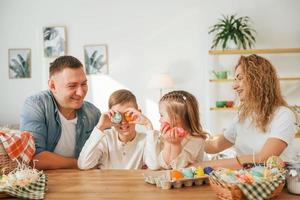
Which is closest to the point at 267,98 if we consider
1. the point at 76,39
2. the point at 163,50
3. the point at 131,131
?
the point at 131,131

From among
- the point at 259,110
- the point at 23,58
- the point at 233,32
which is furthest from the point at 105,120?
the point at 23,58

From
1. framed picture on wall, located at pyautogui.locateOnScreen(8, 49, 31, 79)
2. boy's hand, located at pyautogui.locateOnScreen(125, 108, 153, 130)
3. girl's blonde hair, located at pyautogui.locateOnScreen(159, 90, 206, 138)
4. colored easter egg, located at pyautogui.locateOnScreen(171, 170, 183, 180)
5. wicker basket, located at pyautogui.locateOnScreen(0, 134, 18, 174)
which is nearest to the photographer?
colored easter egg, located at pyautogui.locateOnScreen(171, 170, 183, 180)

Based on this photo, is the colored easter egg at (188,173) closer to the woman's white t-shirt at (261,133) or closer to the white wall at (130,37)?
the woman's white t-shirt at (261,133)

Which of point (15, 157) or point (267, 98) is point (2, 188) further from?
point (267, 98)

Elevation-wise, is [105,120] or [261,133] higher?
[105,120]

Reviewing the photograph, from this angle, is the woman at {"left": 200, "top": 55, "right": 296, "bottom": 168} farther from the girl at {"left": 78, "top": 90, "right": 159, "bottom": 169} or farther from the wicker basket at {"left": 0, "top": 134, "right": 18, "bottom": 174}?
the wicker basket at {"left": 0, "top": 134, "right": 18, "bottom": 174}

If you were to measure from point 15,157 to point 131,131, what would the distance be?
0.70m

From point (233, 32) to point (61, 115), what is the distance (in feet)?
12.2

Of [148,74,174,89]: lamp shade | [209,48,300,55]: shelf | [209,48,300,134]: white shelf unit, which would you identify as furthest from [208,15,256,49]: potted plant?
[148,74,174,89]: lamp shade

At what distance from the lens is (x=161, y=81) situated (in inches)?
219

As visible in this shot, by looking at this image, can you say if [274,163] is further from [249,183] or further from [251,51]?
[251,51]

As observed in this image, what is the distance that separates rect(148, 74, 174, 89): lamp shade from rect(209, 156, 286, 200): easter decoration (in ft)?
13.3

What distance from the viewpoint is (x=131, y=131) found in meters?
2.25

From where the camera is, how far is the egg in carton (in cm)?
160
